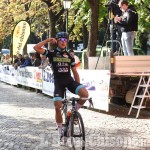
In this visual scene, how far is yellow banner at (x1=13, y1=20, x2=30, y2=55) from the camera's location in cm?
2464

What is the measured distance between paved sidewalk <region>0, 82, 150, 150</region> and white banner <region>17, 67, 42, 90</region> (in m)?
4.60

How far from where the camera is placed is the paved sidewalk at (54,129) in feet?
26.0

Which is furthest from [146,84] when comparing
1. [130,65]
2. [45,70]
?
[45,70]

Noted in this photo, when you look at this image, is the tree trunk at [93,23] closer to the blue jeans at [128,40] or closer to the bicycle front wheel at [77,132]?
the blue jeans at [128,40]

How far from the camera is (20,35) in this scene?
82.5 feet

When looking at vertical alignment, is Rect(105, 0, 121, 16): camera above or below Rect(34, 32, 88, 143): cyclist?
above

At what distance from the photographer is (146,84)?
11.8 m

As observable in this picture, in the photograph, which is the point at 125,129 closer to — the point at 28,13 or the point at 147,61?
the point at 147,61

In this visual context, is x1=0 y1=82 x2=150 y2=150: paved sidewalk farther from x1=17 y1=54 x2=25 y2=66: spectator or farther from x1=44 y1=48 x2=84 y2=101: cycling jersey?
x1=17 y1=54 x2=25 y2=66: spectator

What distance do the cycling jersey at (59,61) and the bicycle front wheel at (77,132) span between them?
3.00 ft

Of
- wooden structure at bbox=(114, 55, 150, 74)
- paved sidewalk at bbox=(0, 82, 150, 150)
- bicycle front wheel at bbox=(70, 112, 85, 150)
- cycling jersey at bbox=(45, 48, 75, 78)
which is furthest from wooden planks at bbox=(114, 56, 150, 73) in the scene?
bicycle front wheel at bbox=(70, 112, 85, 150)

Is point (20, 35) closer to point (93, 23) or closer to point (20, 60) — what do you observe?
point (20, 60)

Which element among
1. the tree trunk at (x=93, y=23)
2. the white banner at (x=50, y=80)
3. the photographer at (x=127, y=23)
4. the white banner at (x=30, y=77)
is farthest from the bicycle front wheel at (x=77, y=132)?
the white banner at (x=30, y=77)

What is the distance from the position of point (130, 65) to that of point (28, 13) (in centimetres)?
2116
